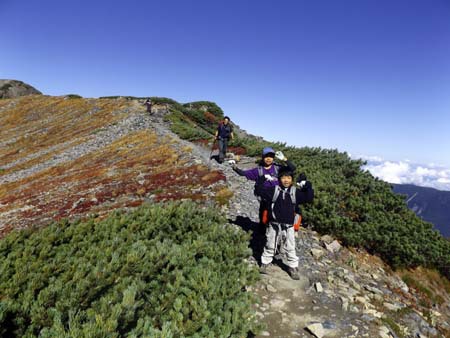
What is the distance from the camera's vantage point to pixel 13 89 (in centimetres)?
8581

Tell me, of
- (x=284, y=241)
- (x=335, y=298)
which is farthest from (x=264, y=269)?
(x=335, y=298)

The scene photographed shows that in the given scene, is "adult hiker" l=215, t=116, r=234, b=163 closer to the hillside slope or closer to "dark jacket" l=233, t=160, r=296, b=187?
the hillside slope

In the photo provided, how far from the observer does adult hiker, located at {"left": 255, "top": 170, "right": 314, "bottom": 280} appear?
24.9 feet

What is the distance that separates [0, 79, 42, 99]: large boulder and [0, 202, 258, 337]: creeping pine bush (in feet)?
336

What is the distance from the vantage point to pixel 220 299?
4.32 m

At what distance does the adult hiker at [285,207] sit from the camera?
7602mm

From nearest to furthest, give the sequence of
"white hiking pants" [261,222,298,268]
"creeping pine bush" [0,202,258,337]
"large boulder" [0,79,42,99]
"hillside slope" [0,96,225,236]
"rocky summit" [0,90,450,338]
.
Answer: "creeping pine bush" [0,202,258,337] < "rocky summit" [0,90,450,338] < "white hiking pants" [261,222,298,268] < "hillside slope" [0,96,225,236] < "large boulder" [0,79,42,99]

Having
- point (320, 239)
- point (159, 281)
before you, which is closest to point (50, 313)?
point (159, 281)

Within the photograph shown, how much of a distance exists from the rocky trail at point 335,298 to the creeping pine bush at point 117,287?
3.83 ft

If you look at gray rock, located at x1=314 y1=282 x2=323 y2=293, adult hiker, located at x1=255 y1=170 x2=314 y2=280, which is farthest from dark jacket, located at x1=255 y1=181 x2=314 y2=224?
gray rock, located at x1=314 y1=282 x2=323 y2=293

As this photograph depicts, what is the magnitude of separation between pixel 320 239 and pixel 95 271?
927 cm

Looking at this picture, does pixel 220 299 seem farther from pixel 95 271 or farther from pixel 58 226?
pixel 58 226

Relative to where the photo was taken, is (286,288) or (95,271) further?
(286,288)

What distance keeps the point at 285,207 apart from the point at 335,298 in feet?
8.97
